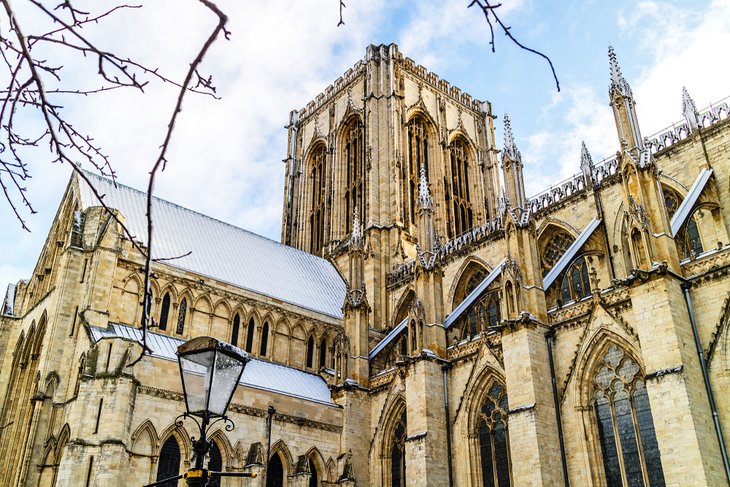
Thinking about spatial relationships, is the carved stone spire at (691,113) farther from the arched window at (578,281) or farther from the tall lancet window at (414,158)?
the tall lancet window at (414,158)

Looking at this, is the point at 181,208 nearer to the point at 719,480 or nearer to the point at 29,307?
the point at 29,307

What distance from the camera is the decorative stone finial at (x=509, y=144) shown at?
2564cm

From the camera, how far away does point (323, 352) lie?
96.7ft

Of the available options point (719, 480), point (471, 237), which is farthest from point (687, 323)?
point (471, 237)

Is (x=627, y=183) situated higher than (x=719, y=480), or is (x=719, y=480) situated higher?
(x=627, y=183)

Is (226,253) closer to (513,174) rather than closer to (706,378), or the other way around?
(513,174)

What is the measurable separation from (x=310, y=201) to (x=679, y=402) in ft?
102

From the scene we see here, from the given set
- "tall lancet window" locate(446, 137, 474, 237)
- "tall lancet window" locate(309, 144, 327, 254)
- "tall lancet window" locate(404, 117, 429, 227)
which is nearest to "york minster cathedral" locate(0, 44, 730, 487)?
"tall lancet window" locate(404, 117, 429, 227)

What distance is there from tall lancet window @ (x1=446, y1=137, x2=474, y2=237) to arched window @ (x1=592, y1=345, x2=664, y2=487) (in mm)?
21746

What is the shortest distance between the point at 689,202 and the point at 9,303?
1029 inches

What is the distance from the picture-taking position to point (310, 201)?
43688 mm

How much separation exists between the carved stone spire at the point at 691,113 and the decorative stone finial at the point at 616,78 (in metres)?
2.83

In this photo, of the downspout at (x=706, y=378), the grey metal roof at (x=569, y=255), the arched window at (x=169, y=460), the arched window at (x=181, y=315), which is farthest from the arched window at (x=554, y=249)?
the arched window at (x=169, y=460)

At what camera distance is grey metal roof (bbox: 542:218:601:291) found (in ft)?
68.9
